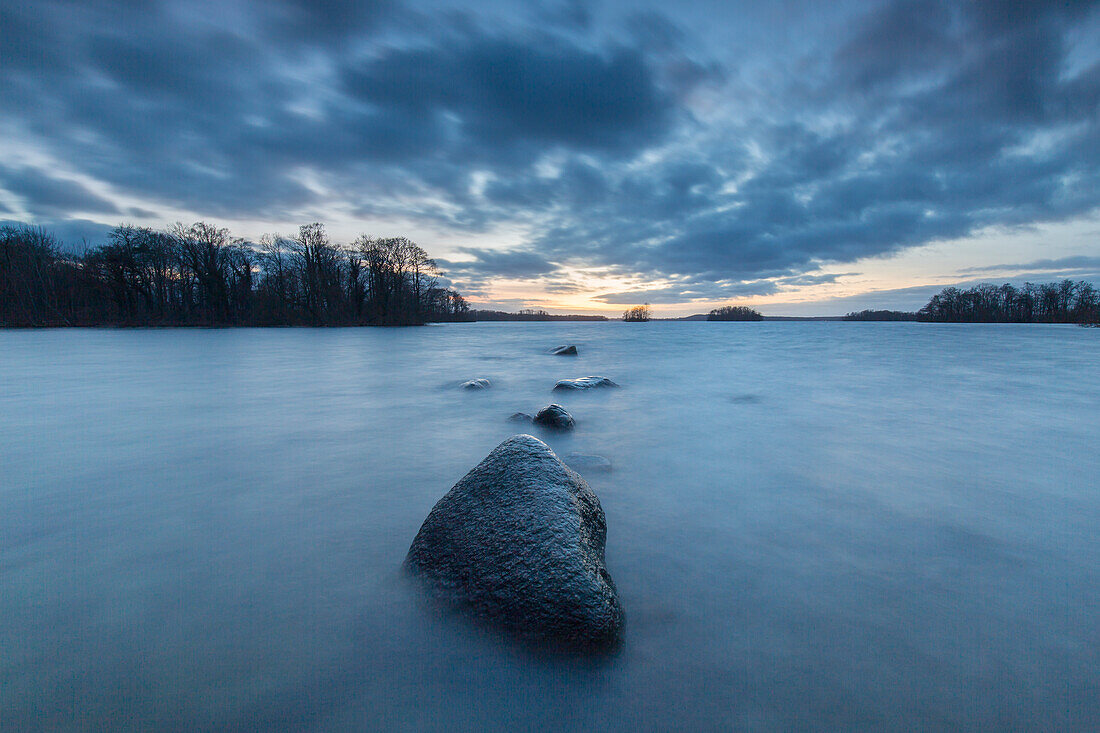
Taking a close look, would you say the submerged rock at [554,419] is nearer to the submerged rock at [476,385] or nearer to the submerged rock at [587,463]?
the submerged rock at [587,463]

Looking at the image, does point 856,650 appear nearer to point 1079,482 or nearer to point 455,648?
point 455,648

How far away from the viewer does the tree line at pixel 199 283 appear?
3709 cm

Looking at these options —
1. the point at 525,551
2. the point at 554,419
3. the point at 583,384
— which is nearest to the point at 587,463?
the point at 554,419

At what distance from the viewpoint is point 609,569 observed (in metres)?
2.76

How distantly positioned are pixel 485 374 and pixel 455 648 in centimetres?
1089

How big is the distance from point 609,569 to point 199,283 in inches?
2074

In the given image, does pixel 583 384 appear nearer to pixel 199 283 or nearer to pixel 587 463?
pixel 587 463

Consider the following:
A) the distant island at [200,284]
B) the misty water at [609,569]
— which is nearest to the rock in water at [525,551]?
the misty water at [609,569]

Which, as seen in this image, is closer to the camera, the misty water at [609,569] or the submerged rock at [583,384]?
the misty water at [609,569]

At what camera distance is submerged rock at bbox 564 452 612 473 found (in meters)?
4.61

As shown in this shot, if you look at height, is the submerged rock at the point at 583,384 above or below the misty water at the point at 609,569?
above

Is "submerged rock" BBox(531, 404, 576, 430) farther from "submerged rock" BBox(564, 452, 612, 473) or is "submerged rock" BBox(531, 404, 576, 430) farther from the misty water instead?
"submerged rock" BBox(564, 452, 612, 473)

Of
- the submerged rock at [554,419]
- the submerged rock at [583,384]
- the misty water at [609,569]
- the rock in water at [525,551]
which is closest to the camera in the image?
the misty water at [609,569]

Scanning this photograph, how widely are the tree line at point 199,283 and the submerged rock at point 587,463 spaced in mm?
46251
